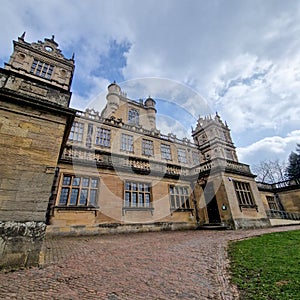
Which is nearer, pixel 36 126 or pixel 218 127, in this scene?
pixel 36 126

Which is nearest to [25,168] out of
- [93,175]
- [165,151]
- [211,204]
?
[93,175]

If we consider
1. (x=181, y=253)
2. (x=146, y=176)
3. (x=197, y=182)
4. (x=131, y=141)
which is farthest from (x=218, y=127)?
(x=181, y=253)

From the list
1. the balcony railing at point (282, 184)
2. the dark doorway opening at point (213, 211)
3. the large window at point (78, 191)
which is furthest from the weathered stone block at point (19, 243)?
the balcony railing at point (282, 184)

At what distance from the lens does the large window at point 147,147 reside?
2141 cm

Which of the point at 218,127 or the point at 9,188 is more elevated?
the point at 218,127

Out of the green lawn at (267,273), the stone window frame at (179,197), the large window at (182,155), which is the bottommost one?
the green lawn at (267,273)

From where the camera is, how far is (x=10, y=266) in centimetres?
386

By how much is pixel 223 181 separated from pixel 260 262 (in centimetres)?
894

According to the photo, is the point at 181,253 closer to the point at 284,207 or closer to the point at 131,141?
the point at 131,141

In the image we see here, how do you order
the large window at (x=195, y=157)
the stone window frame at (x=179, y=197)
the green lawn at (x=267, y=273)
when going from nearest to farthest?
the green lawn at (x=267, y=273)
the stone window frame at (x=179, y=197)
the large window at (x=195, y=157)

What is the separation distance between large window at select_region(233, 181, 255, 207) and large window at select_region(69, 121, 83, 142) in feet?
50.3

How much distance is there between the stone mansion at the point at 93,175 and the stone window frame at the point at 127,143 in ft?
0.41

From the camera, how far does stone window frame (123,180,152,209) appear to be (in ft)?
37.5

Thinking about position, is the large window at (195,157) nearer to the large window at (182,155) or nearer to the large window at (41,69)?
the large window at (182,155)
